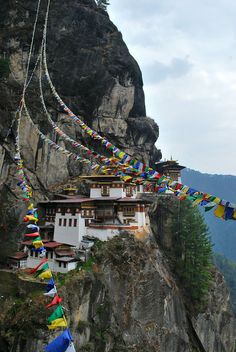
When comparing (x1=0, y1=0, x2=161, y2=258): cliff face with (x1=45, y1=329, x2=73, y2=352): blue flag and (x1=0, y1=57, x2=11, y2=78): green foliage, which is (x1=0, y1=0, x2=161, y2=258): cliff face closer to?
(x1=0, y1=57, x2=11, y2=78): green foliage

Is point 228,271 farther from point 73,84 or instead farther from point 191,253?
point 73,84

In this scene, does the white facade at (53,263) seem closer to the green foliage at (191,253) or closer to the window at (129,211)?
the window at (129,211)

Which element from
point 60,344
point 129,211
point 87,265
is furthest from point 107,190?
point 60,344

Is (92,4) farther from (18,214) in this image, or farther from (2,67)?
(18,214)

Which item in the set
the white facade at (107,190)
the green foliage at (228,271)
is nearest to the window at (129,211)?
the white facade at (107,190)

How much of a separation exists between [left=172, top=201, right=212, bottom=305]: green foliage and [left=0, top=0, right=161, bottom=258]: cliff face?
1594cm

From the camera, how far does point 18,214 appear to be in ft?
121

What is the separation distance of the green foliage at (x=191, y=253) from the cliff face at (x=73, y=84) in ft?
52.3

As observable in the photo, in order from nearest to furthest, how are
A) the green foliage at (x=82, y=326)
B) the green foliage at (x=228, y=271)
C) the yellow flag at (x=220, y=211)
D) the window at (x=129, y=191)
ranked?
1. the yellow flag at (x=220, y=211)
2. the green foliage at (x=82, y=326)
3. the window at (x=129, y=191)
4. the green foliage at (x=228, y=271)

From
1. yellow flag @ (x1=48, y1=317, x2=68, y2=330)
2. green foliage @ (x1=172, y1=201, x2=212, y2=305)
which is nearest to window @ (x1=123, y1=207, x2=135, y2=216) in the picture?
green foliage @ (x1=172, y1=201, x2=212, y2=305)

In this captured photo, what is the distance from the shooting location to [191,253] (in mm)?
45219

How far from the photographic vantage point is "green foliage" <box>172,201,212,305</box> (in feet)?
145

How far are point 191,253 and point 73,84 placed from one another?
30740 mm

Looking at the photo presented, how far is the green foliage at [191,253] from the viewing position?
44219mm
